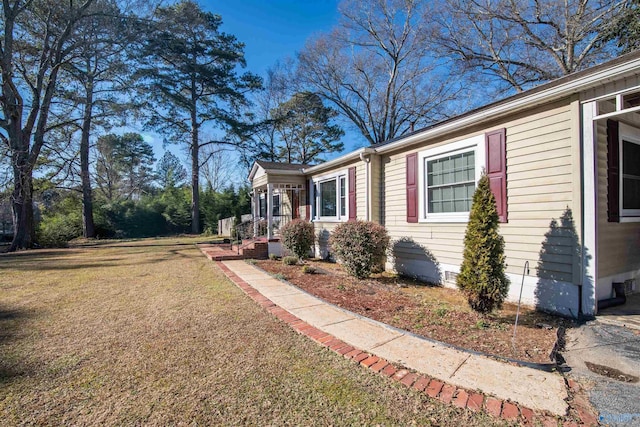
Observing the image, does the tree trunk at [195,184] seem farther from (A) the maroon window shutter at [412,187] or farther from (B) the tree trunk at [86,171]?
(A) the maroon window shutter at [412,187]

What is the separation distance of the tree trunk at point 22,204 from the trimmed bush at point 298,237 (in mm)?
12715

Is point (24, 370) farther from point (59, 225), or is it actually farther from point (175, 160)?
point (175, 160)

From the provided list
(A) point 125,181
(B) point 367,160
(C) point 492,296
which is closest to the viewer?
(C) point 492,296

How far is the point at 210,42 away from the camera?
22.5 m

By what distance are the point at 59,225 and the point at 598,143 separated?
79.1 ft

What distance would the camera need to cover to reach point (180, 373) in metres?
2.64

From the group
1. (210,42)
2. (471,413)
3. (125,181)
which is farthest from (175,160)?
(471,413)

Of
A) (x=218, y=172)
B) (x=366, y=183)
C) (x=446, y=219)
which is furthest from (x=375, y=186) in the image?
(x=218, y=172)

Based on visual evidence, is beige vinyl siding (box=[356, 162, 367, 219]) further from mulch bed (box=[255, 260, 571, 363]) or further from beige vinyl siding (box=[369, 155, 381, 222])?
mulch bed (box=[255, 260, 571, 363])

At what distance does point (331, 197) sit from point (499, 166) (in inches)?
210

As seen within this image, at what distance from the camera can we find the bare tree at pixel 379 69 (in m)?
17.1

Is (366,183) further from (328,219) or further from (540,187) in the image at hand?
(540,187)

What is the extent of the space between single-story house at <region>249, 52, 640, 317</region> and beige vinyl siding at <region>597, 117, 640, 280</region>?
0.02m

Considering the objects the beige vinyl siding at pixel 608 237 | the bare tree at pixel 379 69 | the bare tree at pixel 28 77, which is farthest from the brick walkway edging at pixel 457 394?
the bare tree at pixel 28 77
